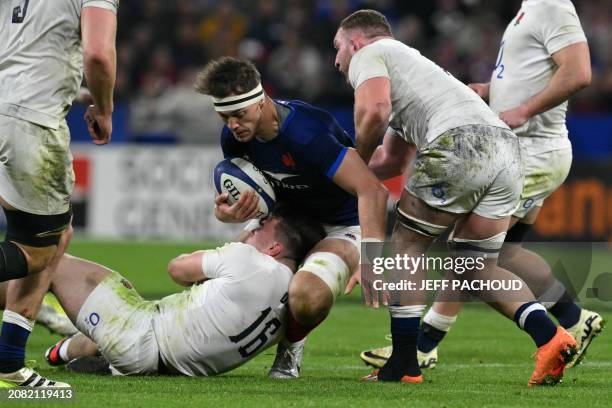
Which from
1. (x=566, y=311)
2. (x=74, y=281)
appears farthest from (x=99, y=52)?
(x=566, y=311)

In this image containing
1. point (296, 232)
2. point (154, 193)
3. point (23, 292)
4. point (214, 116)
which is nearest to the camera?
point (23, 292)

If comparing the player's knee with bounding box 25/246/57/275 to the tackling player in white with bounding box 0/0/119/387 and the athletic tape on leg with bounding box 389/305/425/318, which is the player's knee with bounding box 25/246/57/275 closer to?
the tackling player in white with bounding box 0/0/119/387

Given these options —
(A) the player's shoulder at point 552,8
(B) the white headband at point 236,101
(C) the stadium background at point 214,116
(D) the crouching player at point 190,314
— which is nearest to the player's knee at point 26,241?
(D) the crouching player at point 190,314

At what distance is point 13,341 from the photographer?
210 inches

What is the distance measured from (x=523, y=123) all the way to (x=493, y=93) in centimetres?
53

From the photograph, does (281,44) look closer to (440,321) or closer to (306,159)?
(440,321)

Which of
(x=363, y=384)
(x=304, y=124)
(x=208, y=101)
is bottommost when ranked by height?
(x=208, y=101)

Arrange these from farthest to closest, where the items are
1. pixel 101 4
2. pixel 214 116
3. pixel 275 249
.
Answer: pixel 214 116
pixel 275 249
pixel 101 4

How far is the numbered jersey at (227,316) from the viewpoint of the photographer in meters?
5.70

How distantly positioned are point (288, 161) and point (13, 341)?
1.66 m

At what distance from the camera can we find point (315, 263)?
19.3 ft

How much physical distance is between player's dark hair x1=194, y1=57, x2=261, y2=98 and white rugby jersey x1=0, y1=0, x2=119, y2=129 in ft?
2.72

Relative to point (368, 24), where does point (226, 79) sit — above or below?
below

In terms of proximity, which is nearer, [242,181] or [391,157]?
[242,181]
